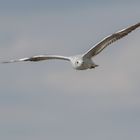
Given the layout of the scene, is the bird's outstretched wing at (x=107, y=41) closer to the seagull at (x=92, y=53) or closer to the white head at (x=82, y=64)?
the seagull at (x=92, y=53)

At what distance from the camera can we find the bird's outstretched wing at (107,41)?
182 ft

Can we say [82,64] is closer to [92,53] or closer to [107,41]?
[92,53]

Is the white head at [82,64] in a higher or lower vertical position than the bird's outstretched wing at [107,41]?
lower

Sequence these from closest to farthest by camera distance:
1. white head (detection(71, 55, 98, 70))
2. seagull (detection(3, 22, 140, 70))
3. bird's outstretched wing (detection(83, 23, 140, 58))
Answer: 1. bird's outstretched wing (detection(83, 23, 140, 58))
2. seagull (detection(3, 22, 140, 70))
3. white head (detection(71, 55, 98, 70))

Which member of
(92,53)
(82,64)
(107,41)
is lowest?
(82,64)

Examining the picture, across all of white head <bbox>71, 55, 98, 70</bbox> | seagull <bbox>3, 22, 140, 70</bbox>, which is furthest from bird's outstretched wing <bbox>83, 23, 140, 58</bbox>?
white head <bbox>71, 55, 98, 70</bbox>

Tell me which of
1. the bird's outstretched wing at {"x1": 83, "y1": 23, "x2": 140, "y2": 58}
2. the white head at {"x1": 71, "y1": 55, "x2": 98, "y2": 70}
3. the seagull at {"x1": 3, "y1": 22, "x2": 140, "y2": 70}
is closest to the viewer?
the bird's outstretched wing at {"x1": 83, "y1": 23, "x2": 140, "y2": 58}

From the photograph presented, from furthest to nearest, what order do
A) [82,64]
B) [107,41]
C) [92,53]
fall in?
[92,53] → [107,41] → [82,64]

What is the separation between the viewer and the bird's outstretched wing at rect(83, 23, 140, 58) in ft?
182

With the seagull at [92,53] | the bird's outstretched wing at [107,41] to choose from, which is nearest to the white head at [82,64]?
the seagull at [92,53]

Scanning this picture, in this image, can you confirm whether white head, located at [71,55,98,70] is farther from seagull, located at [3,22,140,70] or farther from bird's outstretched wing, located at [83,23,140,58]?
bird's outstretched wing, located at [83,23,140,58]

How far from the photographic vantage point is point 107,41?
57.1 meters

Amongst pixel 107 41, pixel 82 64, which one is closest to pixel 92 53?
pixel 107 41

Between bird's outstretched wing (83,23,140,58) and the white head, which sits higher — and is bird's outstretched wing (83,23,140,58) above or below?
above
